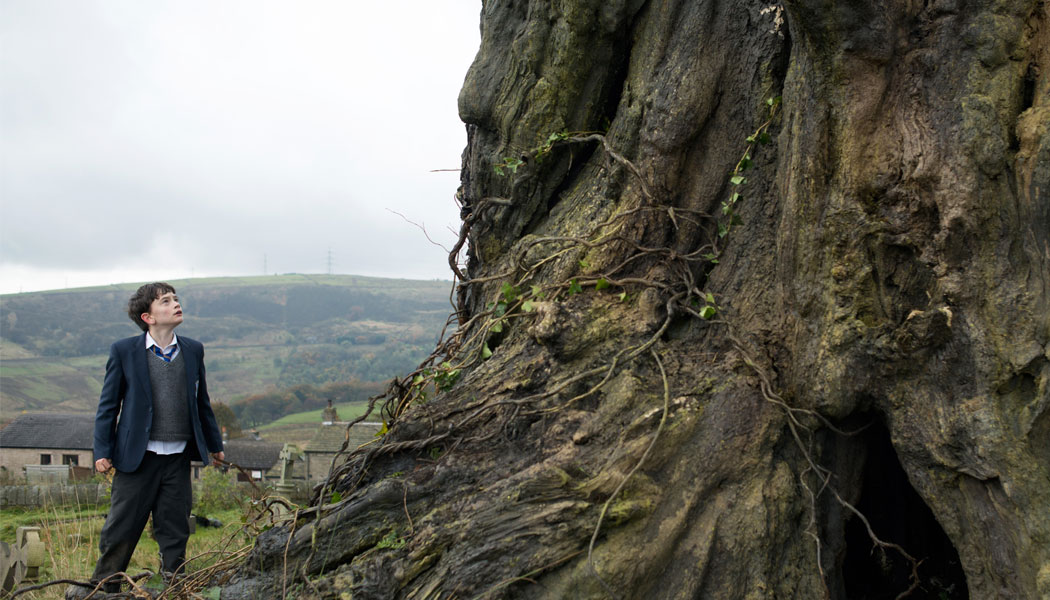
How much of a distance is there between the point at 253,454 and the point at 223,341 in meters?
133

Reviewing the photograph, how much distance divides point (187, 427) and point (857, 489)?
5363 mm

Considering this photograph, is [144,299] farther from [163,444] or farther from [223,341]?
[223,341]

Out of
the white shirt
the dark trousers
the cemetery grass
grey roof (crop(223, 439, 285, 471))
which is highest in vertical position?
the white shirt

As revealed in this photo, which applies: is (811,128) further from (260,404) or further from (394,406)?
(260,404)

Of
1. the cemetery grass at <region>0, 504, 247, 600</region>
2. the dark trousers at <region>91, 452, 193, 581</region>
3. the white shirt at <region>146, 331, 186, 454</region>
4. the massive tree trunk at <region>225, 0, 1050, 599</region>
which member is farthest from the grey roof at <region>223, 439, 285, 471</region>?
the massive tree trunk at <region>225, 0, 1050, 599</region>

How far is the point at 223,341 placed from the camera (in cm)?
16225

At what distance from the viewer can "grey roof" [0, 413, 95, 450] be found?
39.9 meters

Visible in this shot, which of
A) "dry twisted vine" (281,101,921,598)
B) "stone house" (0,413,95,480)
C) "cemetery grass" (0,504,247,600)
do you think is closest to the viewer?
"dry twisted vine" (281,101,921,598)

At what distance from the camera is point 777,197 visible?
17.4 feet

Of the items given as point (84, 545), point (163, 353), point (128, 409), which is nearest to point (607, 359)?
point (163, 353)

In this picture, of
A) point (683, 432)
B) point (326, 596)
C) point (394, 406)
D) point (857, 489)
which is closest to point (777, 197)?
point (683, 432)

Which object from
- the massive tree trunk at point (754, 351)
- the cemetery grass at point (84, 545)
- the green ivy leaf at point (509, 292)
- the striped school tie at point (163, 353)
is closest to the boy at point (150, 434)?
the striped school tie at point (163, 353)

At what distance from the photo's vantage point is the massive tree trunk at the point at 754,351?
13.8 ft

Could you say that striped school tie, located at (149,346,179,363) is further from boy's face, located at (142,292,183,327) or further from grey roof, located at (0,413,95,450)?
grey roof, located at (0,413,95,450)
